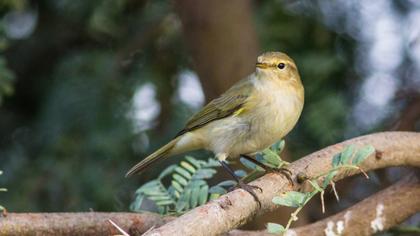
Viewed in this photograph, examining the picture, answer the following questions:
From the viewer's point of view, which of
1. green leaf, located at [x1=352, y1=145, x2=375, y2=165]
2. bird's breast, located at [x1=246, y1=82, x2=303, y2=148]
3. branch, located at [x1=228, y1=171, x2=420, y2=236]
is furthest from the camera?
bird's breast, located at [x1=246, y1=82, x2=303, y2=148]

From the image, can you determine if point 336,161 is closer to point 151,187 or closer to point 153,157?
point 151,187

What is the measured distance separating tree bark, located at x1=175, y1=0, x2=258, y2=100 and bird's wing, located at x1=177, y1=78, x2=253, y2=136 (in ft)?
1.49

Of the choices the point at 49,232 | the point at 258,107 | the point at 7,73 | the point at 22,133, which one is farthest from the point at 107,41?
the point at 49,232

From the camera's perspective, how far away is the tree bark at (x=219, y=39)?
371 cm

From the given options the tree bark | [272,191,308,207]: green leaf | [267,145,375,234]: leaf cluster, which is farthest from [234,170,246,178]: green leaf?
the tree bark

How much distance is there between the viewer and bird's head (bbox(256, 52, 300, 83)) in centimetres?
321

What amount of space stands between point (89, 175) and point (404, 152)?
1.55 meters

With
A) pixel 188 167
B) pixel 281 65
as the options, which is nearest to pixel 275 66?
pixel 281 65

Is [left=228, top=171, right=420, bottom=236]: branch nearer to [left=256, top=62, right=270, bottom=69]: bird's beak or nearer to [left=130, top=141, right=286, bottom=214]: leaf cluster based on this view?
→ [left=130, top=141, right=286, bottom=214]: leaf cluster

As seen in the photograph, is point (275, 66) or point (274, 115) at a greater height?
point (275, 66)

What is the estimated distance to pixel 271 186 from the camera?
2.34 metres

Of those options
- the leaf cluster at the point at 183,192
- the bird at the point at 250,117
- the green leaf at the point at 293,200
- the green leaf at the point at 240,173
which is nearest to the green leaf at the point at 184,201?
the leaf cluster at the point at 183,192

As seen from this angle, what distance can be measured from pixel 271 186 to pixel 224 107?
3.14ft

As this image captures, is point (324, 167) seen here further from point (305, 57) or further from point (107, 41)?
point (107, 41)
